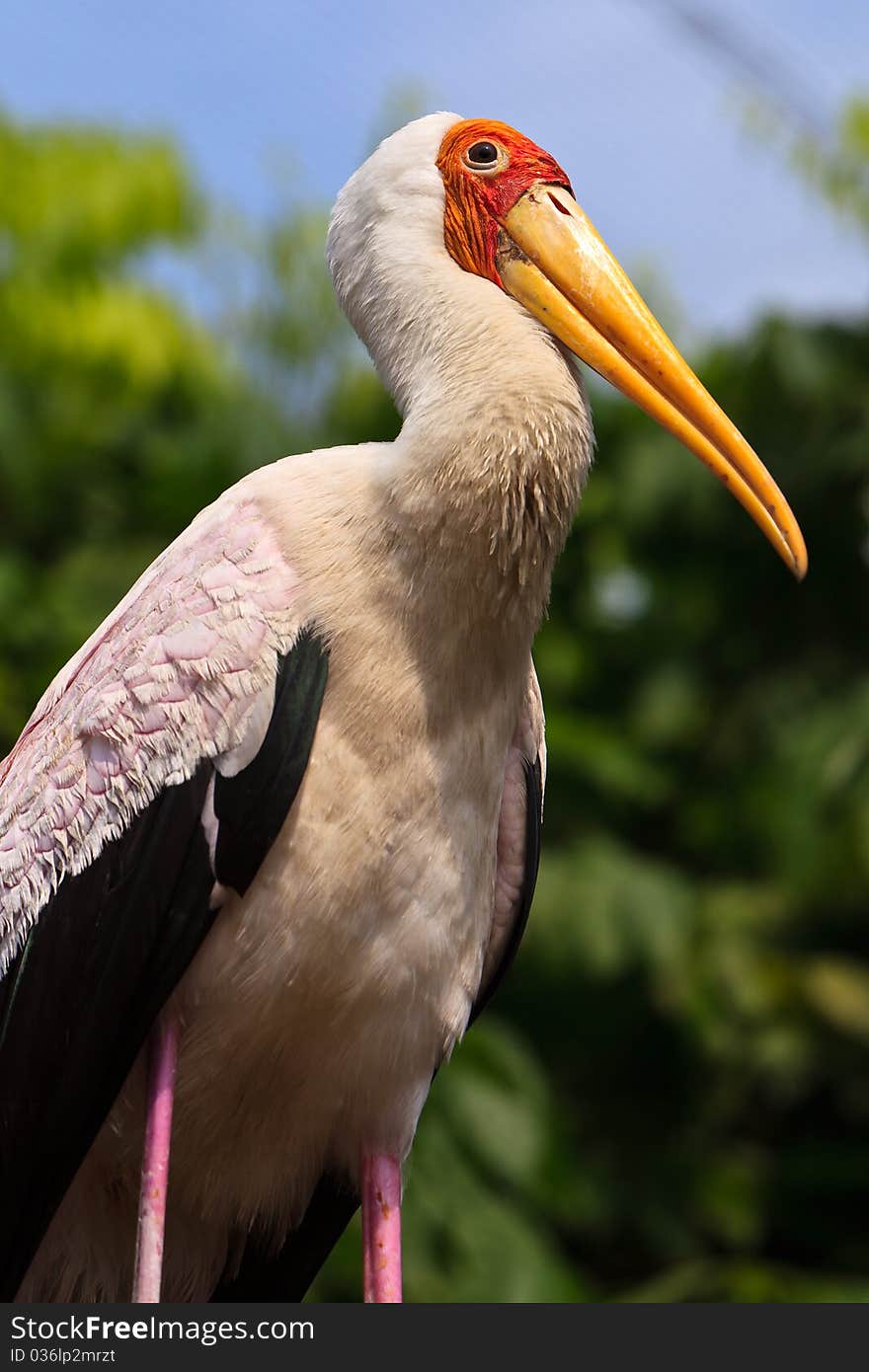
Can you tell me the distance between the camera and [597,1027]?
791cm

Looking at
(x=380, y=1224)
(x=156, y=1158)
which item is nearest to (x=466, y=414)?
(x=156, y=1158)

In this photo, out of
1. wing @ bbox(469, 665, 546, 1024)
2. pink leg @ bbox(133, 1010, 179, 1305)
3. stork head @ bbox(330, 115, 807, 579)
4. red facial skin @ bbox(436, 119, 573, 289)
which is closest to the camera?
pink leg @ bbox(133, 1010, 179, 1305)

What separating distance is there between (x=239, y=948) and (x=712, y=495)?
630 cm

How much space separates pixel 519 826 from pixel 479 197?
0.87 meters

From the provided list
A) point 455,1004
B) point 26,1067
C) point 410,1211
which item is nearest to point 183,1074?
point 26,1067

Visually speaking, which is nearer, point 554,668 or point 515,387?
point 515,387

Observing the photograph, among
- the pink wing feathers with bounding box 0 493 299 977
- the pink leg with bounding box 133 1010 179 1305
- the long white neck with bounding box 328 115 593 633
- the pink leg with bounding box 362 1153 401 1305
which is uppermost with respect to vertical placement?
the long white neck with bounding box 328 115 593 633

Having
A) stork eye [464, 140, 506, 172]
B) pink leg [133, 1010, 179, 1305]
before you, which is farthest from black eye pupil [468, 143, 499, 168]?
pink leg [133, 1010, 179, 1305]

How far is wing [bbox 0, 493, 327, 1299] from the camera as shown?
214 cm

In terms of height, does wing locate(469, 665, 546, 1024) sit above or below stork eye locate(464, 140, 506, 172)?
below

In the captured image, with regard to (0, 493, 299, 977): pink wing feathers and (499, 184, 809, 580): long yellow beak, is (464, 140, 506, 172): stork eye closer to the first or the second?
(499, 184, 809, 580): long yellow beak

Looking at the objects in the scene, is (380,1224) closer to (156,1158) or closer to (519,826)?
(156,1158)

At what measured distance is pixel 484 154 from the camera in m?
2.35

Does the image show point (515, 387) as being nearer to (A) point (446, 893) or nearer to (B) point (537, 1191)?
(A) point (446, 893)
